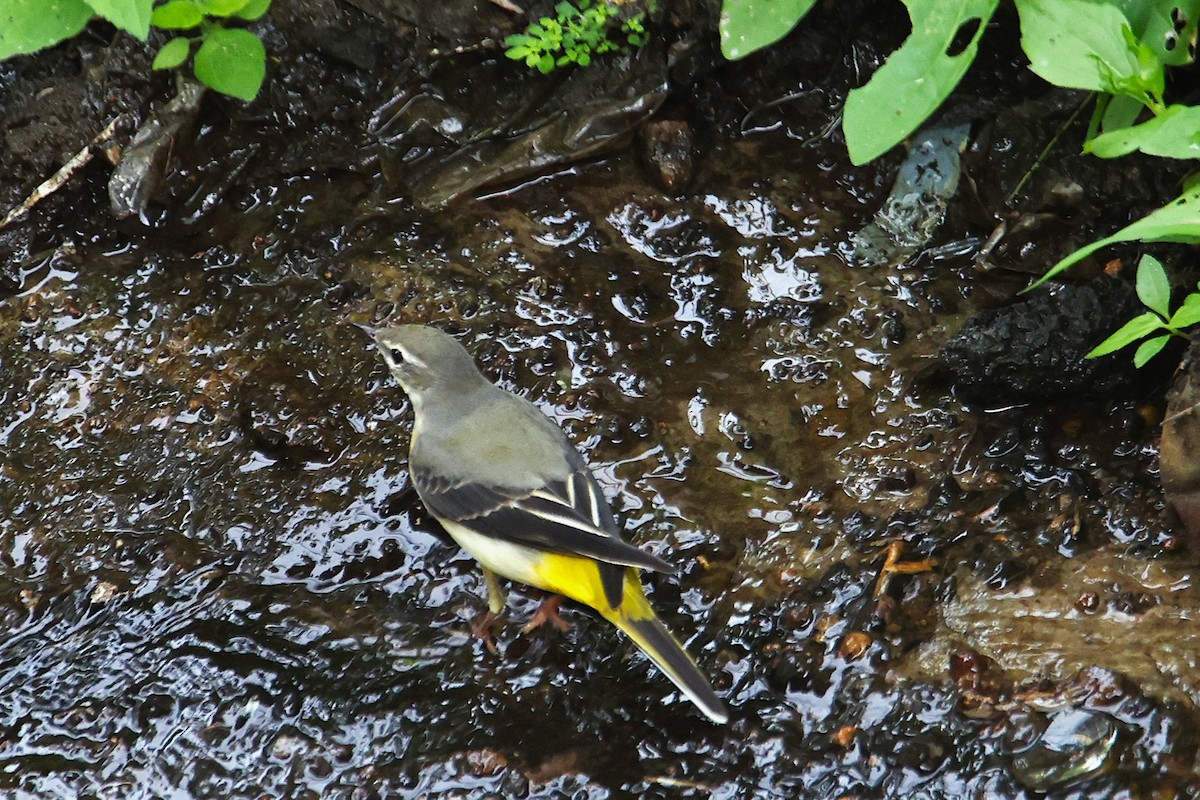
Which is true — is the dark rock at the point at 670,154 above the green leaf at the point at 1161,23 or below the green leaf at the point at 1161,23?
below

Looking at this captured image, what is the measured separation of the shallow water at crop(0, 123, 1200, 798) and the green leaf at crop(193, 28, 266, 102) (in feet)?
2.41

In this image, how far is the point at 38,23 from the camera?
18.1 ft

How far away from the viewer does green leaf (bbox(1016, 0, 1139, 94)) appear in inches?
177

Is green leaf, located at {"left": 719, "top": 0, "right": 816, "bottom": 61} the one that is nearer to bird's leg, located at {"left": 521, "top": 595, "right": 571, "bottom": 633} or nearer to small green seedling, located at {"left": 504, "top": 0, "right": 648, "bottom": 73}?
small green seedling, located at {"left": 504, "top": 0, "right": 648, "bottom": 73}

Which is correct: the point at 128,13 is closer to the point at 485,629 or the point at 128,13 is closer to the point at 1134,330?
the point at 485,629

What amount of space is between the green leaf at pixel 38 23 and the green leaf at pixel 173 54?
1.26ft

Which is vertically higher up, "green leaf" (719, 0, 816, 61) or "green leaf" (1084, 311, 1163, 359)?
"green leaf" (719, 0, 816, 61)

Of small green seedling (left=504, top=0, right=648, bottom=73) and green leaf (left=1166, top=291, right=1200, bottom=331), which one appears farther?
small green seedling (left=504, top=0, right=648, bottom=73)

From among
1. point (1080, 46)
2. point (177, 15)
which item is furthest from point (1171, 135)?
point (177, 15)

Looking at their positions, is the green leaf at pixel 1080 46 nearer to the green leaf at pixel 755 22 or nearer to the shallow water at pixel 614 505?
the green leaf at pixel 755 22

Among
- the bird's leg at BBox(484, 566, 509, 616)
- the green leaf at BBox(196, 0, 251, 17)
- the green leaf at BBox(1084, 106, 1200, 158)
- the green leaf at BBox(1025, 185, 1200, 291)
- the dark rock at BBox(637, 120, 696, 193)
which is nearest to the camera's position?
the green leaf at BBox(1025, 185, 1200, 291)

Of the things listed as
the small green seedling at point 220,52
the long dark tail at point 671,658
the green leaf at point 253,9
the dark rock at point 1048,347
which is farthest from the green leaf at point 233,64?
the dark rock at point 1048,347

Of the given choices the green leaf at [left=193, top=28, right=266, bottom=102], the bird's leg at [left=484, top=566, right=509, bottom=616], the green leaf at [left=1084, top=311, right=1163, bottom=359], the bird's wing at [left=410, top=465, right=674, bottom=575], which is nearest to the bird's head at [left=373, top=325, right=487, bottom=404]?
the bird's wing at [left=410, top=465, right=674, bottom=575]

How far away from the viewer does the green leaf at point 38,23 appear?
5.46 m
